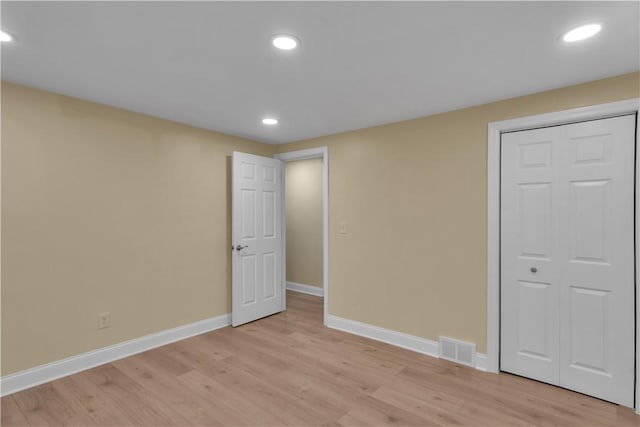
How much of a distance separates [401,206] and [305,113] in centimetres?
134

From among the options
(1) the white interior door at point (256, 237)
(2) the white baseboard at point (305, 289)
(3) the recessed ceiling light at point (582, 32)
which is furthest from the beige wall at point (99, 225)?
(3) the recessed ceiling light at point (582, 32)

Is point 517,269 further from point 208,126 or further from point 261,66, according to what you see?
point 208,126

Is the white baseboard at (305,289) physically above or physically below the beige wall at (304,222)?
below

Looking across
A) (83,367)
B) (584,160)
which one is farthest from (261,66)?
(83,367)

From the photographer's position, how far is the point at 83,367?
272cm

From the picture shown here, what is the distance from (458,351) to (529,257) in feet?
3.40

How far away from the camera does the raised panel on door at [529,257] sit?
99.2 inches

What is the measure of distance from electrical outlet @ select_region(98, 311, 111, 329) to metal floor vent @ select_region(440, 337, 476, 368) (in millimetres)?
3059

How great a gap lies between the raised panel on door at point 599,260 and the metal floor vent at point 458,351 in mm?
640

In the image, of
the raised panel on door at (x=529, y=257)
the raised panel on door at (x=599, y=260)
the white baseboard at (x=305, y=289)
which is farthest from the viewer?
the white baseboard at (x=305, y=289)

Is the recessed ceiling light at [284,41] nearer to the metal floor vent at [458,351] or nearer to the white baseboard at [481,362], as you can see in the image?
the metal floor vent at [458,351]

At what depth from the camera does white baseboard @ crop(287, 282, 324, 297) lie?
17.8 ft

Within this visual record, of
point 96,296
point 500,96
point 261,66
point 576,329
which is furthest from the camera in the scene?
point 96,296

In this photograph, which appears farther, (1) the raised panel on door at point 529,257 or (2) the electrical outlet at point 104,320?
(2) the electrical outlet at point 104,320
